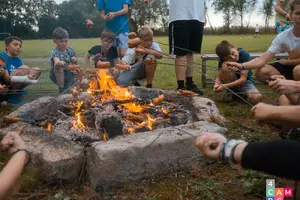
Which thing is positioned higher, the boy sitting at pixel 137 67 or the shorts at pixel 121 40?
the shorts at pixel 121 40

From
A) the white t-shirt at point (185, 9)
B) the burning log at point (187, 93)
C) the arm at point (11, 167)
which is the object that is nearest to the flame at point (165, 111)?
the burning log at point (187, 93)

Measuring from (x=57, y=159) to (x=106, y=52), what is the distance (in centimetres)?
307

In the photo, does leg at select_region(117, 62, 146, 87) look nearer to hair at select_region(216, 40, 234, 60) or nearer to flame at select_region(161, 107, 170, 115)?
hair at select_region(216, 40, 234, 60)

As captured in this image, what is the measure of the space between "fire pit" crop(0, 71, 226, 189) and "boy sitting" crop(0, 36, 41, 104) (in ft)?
4.45

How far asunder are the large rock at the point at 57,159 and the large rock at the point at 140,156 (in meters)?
0.11

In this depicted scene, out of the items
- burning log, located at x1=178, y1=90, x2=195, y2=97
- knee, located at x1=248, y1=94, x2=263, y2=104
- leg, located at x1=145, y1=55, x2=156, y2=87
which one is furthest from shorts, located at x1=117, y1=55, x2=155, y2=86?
knee, located at x1=248, y1=94, x2=263, y2=104

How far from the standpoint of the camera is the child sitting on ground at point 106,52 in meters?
4.89

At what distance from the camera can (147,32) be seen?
4539 millimetres

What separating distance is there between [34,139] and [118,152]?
830 millimetres

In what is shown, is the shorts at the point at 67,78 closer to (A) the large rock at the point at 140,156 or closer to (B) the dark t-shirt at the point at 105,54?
(B) the dark t-shirt at the point at 105,54

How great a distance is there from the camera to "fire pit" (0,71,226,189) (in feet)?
7.80

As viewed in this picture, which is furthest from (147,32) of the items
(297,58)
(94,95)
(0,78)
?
(0,78)

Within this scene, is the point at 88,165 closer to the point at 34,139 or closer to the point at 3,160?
the point at 34,139

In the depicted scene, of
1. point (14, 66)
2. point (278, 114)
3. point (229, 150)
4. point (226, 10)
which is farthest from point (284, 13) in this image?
point (226, 10)
